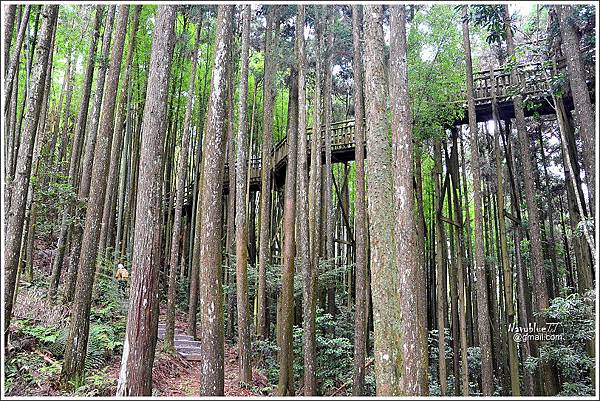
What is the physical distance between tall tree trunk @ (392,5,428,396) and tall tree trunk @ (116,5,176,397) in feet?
9.32

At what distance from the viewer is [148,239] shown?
5.21 meters

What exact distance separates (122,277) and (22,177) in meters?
7.21

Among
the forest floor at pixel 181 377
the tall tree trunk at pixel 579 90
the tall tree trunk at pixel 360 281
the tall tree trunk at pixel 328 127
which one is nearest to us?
the tall tree trunk at pixel 579 90

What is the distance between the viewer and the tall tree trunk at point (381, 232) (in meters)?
4.44

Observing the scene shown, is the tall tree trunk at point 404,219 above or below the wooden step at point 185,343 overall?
above

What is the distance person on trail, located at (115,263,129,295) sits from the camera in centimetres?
1207

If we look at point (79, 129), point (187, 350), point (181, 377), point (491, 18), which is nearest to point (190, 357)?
point (187, 350)

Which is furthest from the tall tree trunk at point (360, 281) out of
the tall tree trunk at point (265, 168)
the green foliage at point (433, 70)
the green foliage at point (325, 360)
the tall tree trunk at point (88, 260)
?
the tall tree trunk at point (88, 260)

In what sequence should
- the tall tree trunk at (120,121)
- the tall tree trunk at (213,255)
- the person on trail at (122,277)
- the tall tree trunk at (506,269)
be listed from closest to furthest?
the tall tree trunk at (213,255) < the tall tree trunk at (120,121) < the tall tree trunk at (506,269) < the person on trail at (122,277)

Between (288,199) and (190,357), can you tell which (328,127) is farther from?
(190,357)

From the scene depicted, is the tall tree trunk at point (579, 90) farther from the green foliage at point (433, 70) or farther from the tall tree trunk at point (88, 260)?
the tall tree trunk at point (88, 260)

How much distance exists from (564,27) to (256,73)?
8.71m

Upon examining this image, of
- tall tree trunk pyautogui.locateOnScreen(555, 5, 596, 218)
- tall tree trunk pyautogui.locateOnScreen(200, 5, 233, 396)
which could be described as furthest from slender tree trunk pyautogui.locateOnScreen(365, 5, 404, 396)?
tall tree trunk pyautogui.locateOnScreen(555, 5, 596, 218)

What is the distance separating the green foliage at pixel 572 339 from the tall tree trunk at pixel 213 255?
6.20m
